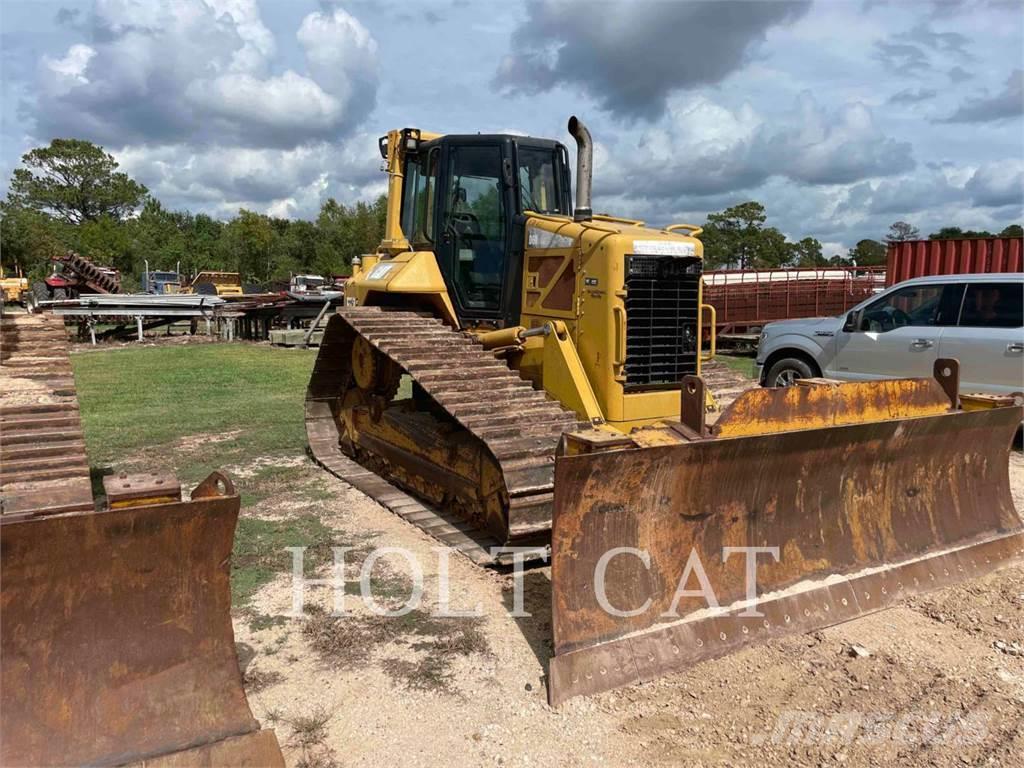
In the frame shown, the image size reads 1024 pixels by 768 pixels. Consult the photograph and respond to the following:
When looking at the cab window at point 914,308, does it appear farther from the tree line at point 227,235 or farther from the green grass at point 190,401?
the tree line at point 227,235

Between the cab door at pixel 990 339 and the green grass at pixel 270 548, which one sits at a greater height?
the cab door at pixel 990 339

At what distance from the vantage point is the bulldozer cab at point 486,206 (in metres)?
6.03

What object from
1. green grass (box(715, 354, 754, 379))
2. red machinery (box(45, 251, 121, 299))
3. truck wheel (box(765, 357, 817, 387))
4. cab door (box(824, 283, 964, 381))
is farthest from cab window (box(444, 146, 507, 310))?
red machinery (box(45, 251, 121, 299))

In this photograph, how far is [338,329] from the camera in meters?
7.03

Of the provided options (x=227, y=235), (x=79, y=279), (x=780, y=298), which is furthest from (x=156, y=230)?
(x=780, y=298)

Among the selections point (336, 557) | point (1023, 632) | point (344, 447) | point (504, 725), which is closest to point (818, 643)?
point (1023, 632)

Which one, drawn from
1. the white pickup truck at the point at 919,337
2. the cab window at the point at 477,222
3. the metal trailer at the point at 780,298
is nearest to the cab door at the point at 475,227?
the cab window at the point at 477,222

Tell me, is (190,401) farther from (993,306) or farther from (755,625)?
(993,306)

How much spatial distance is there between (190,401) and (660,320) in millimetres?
7411

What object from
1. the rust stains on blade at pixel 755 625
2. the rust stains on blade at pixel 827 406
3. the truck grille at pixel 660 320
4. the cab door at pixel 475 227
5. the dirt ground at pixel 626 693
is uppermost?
the cab door at pixel 475 227

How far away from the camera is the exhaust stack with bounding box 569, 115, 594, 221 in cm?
573

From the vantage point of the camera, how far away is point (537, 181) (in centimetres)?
624

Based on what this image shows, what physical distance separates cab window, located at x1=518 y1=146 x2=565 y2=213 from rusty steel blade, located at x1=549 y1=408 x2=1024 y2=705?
120 inches

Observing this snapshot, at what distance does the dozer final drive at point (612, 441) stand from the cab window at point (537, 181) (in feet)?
0.06
